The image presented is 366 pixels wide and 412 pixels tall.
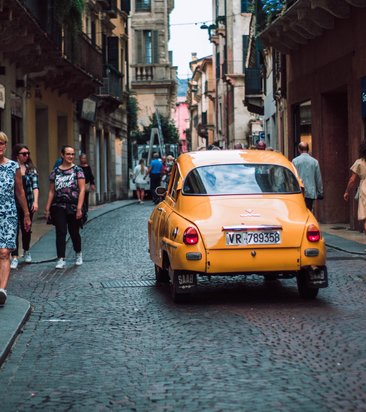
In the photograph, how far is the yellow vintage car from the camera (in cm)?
1060

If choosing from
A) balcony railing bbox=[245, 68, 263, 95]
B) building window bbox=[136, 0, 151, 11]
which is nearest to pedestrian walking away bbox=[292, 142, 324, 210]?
balcony railing bbox=[245, 68, 263, 95]

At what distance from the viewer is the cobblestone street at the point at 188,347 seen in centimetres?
645

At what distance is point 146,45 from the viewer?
69.7 m

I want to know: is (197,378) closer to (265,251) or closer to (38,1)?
(265,251)

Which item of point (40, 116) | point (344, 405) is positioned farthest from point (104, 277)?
point (40, 116)

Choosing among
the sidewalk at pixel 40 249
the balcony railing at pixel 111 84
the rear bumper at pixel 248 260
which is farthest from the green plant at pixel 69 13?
the rear bumper at pixel 248 260

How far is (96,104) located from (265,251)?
98.2ft

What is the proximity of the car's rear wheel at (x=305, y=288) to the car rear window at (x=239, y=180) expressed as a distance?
102 cm

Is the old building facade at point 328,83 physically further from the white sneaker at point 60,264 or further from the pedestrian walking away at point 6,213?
the pedestrian walking away at point 6,213

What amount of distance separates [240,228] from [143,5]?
59468 millimetres

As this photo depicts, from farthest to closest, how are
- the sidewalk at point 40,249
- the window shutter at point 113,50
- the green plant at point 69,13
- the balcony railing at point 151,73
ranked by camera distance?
the balcony railing at point 151,73
the window shutter at point 113,50
the green plant at point 69,13
the sidewalk at point 40,249

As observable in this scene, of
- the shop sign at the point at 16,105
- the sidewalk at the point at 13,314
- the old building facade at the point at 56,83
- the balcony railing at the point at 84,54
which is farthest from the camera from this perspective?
the balcony railing at the point at 84,54

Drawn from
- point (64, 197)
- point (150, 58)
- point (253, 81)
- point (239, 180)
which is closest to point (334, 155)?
point (64, 197)

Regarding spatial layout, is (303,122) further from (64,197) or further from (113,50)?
(113,50)
